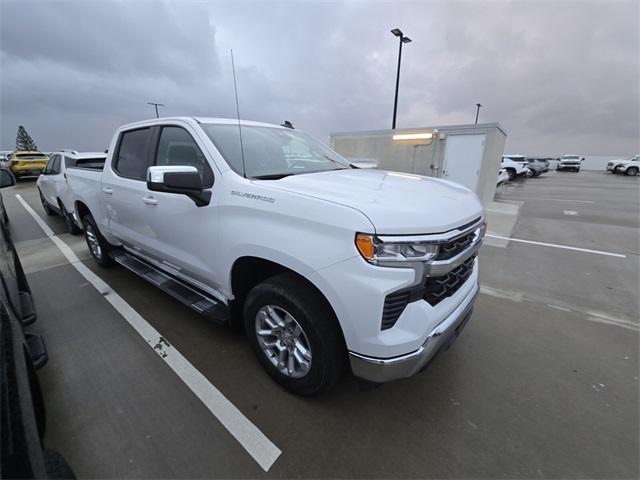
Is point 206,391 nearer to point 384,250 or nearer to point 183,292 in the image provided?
point 183,292

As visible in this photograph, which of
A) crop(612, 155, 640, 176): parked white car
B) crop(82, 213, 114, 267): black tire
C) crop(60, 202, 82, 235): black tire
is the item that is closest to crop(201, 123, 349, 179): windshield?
crop(82, 213, 114, 267): black tire

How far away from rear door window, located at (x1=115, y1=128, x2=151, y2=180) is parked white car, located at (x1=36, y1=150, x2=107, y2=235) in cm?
305

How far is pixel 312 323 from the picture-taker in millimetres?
1799

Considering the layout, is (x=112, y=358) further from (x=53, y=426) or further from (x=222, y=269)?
(x=222, y=269)

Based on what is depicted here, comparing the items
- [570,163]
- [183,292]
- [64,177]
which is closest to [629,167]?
[570,163]

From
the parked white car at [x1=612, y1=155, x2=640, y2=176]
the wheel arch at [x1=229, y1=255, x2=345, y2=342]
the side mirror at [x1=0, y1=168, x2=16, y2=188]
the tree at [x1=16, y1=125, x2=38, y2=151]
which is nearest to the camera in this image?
the wheel arch at [x1=229, y1=255, x2=345, y2=342]

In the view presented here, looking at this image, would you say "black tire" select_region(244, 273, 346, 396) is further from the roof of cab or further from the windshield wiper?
the roof of cab

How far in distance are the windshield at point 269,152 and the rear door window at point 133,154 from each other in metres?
1.03

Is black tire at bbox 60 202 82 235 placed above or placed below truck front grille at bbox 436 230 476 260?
below

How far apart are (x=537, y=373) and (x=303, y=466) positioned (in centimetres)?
207

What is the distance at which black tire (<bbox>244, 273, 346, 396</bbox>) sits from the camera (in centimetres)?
180

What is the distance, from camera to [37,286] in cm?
392

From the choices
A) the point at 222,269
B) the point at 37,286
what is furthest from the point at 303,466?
the point at 37,286

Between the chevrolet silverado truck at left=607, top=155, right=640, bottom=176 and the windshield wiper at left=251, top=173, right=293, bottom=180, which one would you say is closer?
the windshield wiper at left=251, top=173, right=293, bottom=180
